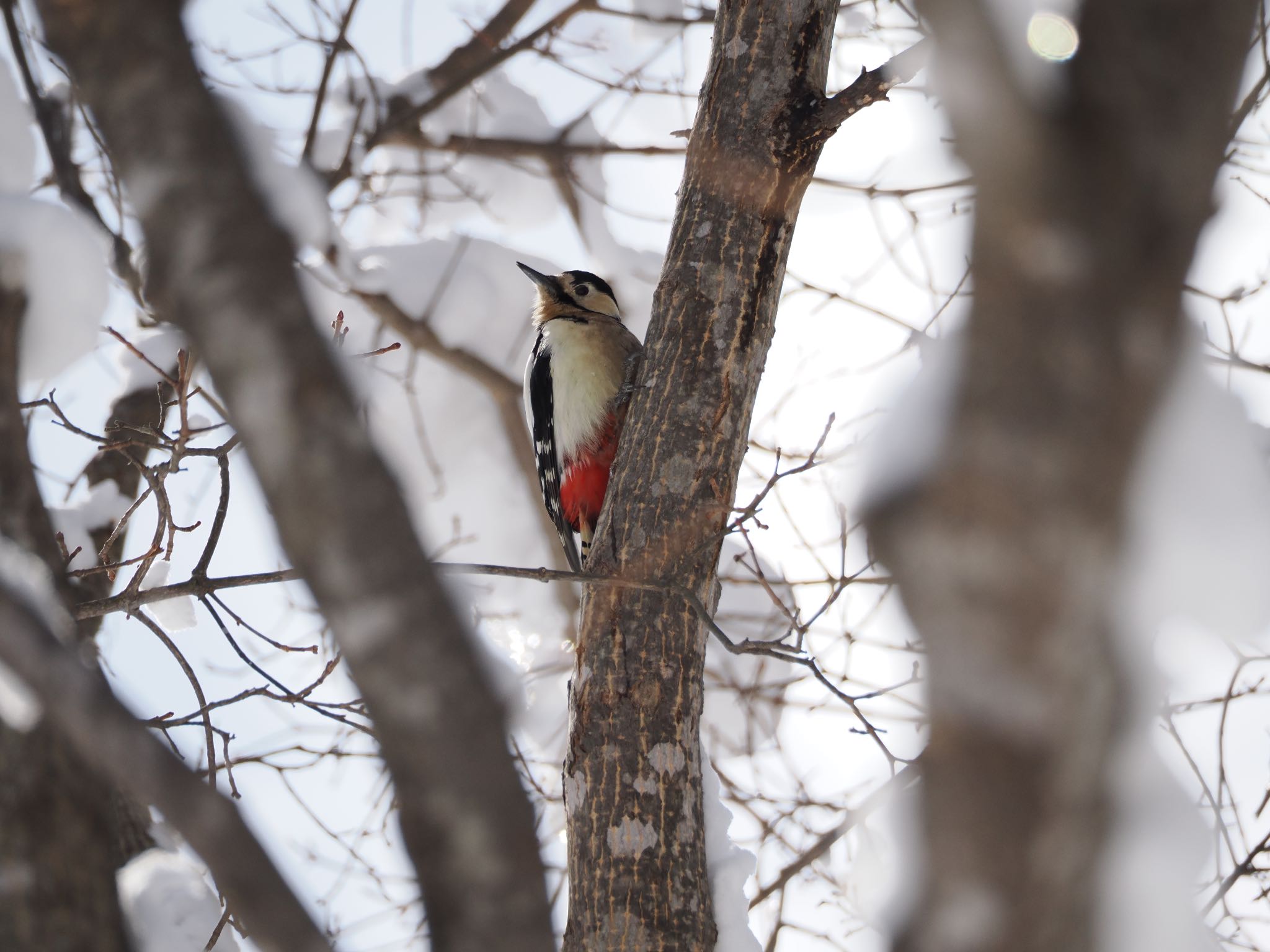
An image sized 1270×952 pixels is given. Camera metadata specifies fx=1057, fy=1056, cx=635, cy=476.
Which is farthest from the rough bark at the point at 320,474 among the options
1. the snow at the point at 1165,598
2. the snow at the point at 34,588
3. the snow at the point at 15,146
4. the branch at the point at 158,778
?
the snow at the point at 15,146

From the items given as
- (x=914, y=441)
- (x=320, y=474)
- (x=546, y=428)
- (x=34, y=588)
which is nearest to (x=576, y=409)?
(x=546, y=428)

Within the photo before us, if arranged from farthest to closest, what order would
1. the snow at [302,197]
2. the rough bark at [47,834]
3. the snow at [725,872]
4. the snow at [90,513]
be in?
the snow at [302,197]
the snow at [90,513]
the snow at [725,872]
the rough bark at [47,834]

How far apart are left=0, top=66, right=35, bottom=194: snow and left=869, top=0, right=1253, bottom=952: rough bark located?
2.74 m

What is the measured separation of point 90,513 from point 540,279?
96.8 inches

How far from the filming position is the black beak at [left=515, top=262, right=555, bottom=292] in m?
5.55

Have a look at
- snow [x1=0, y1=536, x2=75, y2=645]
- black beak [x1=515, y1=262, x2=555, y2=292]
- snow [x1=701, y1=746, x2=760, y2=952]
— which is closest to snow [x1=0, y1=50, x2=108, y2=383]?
snow [x1=0, y1=536, x2=75, y2=645]

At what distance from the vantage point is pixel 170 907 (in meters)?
2.37

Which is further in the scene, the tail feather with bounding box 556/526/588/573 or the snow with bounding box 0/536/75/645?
the tail feather with bounding box 556/526/588/573

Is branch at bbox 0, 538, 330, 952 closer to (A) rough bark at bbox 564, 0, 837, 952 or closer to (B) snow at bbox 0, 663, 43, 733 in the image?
(B) snow at bbox 0, 663, 43, 733

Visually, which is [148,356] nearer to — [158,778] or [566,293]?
[566,293]

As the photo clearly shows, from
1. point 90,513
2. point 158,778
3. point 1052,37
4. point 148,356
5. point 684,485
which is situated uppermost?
point 148,356

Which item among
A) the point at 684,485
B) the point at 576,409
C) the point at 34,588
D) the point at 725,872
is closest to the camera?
the point at 34,588

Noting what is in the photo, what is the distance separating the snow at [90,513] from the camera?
13.3ft

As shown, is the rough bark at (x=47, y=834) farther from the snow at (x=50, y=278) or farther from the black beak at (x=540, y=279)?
the black beak at (x=540, y=279)
